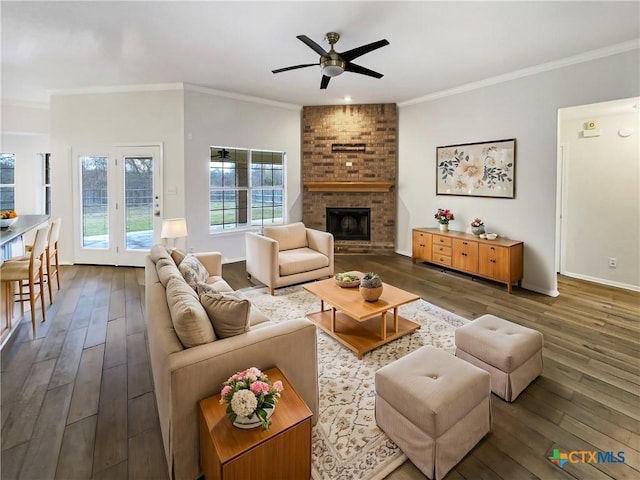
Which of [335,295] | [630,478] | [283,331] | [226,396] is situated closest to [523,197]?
[335,295]

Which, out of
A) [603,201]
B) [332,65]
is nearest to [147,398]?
[332,65]

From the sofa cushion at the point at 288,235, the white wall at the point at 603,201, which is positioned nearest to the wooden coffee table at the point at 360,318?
the sofa cushion at the point at 288,235

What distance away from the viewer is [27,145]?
20.0ft

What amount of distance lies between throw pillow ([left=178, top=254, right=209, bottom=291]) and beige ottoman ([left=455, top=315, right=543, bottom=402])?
2011mm

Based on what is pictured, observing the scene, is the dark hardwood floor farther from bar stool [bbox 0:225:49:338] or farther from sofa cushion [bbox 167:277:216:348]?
sofa cushion [bbox 167:277:216:348]

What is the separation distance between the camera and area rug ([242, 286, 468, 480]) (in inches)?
67.4

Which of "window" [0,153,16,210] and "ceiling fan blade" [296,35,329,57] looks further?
"window" [0,153,16,210]

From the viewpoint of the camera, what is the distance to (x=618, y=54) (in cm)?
361

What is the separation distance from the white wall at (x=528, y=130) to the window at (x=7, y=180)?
7512 millimetres

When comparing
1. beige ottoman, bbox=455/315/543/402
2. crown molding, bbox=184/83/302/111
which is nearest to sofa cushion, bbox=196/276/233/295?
beige ottoman, bbox=455/315/543/402

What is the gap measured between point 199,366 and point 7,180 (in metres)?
6.99

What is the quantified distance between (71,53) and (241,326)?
14.0 feet

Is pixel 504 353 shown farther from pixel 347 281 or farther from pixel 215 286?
pixel 215 286

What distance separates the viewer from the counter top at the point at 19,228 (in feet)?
9.71
